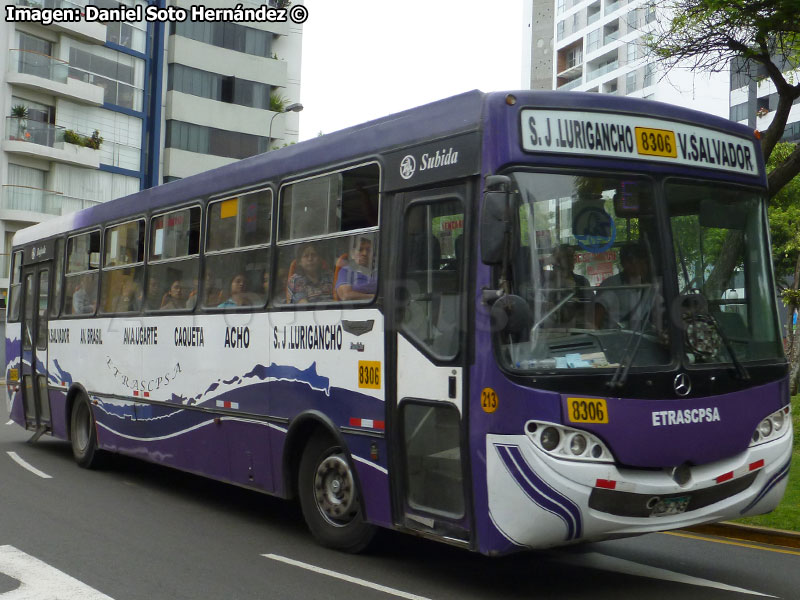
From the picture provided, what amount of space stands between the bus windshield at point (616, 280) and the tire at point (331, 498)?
2.17 metres

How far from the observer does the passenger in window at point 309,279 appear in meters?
8.19

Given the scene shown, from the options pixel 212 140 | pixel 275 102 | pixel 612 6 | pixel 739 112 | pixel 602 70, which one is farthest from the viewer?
pixel 602 70

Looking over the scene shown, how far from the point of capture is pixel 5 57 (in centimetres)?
4134

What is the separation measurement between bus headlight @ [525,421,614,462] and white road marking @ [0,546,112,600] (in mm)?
2869

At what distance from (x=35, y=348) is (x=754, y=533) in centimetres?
A: 1015

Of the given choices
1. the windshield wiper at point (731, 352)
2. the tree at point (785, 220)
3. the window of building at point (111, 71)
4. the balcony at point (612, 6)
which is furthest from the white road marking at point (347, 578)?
the balcony at point (612, 6)

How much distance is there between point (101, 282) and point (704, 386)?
27.0 ft

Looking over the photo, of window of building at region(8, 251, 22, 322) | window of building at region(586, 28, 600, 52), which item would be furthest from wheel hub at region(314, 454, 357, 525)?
window of building at region(586, 28, 600, 52)

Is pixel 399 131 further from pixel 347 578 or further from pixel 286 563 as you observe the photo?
pixel 286 563

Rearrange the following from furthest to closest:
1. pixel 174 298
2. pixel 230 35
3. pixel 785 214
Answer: pixel 230 35 < pixel 785 214 < pixel 174 298

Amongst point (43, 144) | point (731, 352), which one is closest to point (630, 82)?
point (43, 144)

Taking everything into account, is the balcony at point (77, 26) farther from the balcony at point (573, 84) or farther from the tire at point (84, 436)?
the balcony at point (573, 84)

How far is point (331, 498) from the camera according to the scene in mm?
8094

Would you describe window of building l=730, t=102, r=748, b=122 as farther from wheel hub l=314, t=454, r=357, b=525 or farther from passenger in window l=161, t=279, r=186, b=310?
wheel hub l=314, t=454, r=357, b=525
